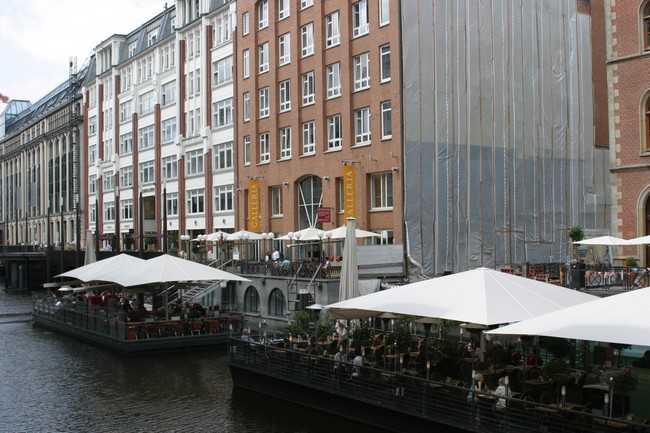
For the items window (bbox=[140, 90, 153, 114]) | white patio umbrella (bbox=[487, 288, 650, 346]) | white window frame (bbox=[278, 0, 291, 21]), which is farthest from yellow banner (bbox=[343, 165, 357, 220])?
window (bbox=[140, 90, 153, 114])

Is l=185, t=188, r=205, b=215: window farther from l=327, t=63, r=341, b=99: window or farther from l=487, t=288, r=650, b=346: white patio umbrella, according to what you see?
l=487, t=288, r=650, b=346: white patio umbrella

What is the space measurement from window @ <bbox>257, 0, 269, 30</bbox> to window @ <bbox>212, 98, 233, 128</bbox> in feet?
22.8

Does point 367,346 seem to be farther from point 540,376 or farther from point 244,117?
point 244,117

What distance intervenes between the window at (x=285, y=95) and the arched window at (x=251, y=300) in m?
13.0

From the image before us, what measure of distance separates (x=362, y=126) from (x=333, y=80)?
4.00 meters

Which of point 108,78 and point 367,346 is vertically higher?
point 108,78

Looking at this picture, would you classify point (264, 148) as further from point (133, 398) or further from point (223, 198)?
point (133, 398)

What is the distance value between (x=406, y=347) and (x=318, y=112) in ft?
89.3

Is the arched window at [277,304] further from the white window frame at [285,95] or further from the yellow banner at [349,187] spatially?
the white window frame at [285,95]

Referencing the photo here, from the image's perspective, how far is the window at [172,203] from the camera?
6594 cm

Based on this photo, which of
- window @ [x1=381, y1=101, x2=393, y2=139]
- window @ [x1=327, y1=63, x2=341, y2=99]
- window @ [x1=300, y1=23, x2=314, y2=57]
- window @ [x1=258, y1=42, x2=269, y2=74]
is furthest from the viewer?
window @ [x1=258, y1=42, x2=269, y2=74]

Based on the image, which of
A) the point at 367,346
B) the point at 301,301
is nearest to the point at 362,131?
the point at 301,301

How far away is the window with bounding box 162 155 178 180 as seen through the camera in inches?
2601

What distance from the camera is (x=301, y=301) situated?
35.7m
